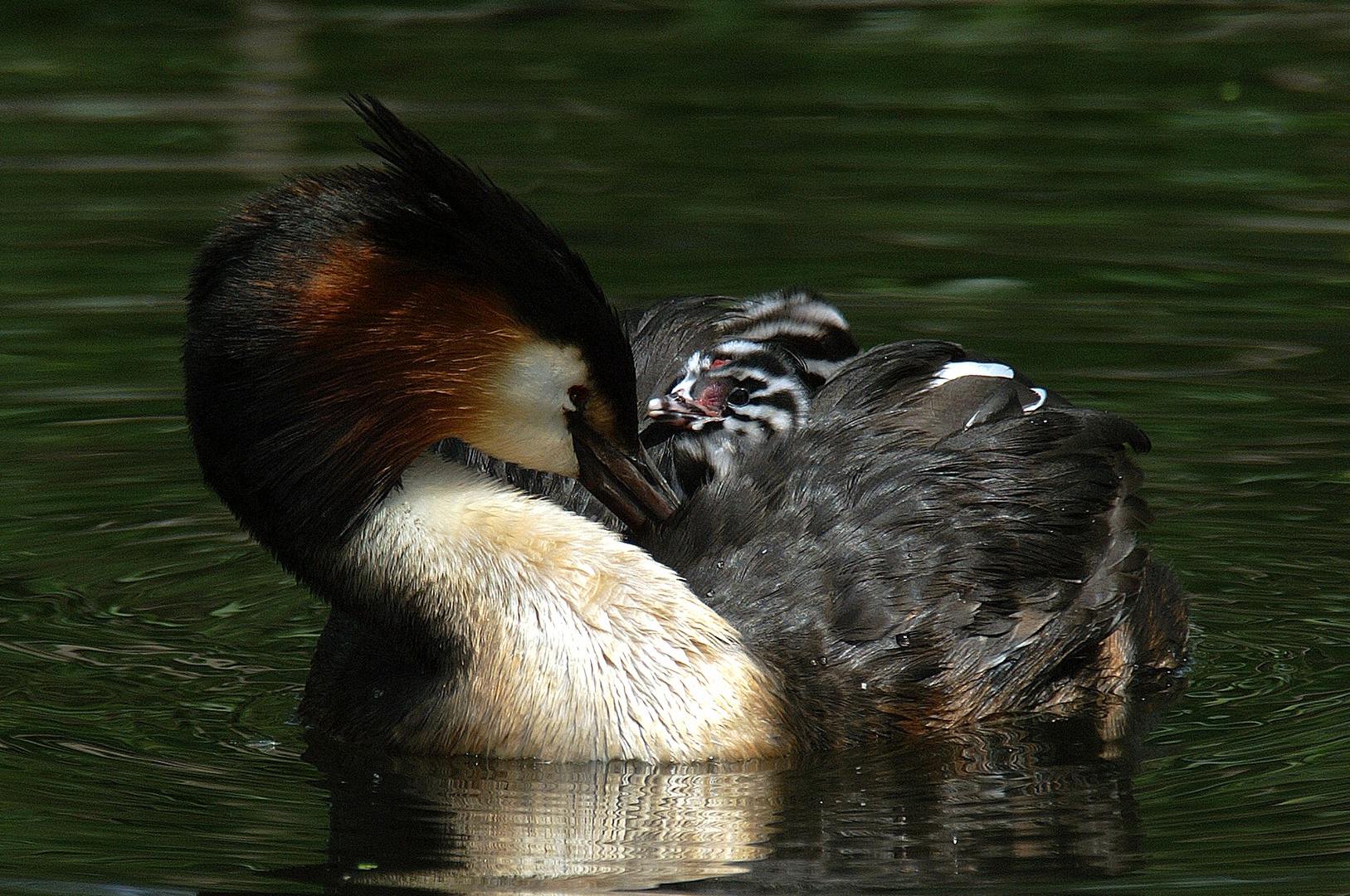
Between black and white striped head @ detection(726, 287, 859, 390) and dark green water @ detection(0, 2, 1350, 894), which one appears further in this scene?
black and white striped head @ detection(726, 287, 859, 390)

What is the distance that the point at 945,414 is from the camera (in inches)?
251

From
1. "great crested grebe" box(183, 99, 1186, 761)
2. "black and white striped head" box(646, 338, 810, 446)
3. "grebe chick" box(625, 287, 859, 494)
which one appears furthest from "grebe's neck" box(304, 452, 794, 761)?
"black and white striped head" box(646, 338, 810, 446)

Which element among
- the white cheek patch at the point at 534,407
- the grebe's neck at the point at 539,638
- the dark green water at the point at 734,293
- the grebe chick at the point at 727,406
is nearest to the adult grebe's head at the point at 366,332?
the white cheek patch at the point at 534,407

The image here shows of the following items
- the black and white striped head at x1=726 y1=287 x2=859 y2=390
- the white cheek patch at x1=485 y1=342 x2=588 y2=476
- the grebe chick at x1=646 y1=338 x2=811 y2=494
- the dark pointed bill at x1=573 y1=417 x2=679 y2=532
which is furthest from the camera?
the black and white striped head at x1=726 y1=287 x2=859 y2=390

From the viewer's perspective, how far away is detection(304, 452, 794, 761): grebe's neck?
5594 mm

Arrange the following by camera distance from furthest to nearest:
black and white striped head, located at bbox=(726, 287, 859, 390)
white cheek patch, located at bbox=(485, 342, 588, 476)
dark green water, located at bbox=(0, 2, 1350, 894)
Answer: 1. black and white striped head, located at bbox=(726, 287, 859, 390)
2. white cheek patch, located at bbox=(485, 342, 588, 476)
3. dark green water, located at bbox=(0, 2, 1350, 894)

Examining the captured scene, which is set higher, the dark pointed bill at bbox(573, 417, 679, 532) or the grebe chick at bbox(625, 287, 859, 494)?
the dark pointed bill at bbox(573, 417, 679, 532)

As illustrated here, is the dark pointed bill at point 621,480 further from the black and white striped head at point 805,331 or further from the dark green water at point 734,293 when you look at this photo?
the black and white striped head at point 805,331

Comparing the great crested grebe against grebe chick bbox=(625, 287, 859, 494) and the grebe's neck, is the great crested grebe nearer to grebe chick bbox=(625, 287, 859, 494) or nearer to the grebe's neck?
the grebe's neck

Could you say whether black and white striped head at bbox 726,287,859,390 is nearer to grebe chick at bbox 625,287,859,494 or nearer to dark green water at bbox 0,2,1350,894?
grebe chick at bbox 625,287,859,494

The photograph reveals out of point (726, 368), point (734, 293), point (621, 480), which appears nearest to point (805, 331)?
point (726, 368)

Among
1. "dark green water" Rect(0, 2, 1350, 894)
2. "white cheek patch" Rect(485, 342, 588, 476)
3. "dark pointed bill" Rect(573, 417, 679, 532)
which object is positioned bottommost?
"dark green water" Rect(0, 2, 1350, 894)

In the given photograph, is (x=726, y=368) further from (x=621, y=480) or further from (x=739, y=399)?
(x=621, y=480)

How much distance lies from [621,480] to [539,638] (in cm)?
49
